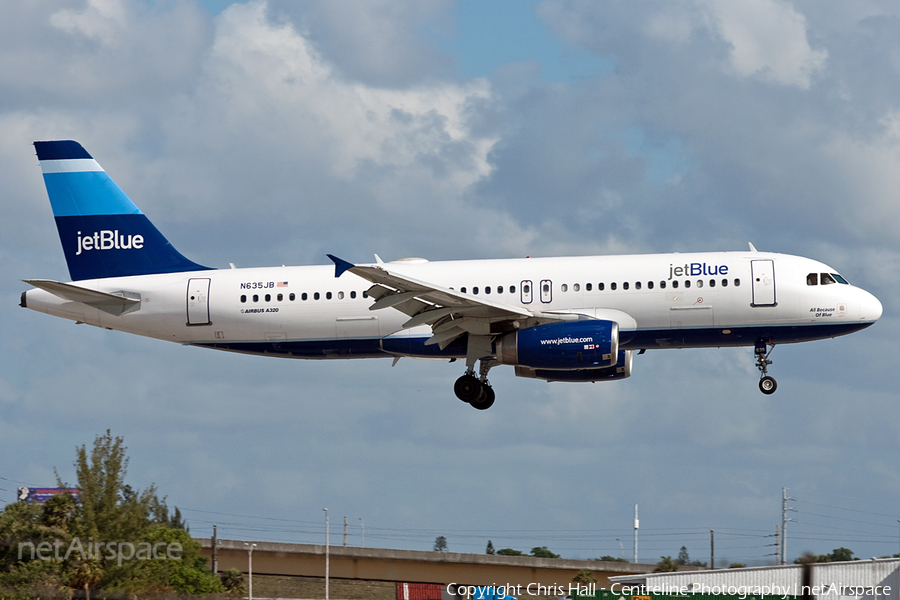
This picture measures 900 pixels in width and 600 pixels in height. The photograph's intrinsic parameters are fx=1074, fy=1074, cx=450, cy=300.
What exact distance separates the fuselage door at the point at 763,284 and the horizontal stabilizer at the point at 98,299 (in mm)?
21749

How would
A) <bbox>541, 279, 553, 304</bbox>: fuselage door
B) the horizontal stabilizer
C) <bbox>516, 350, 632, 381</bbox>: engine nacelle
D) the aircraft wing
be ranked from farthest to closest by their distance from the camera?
1. the horizontal stabilizer
2. <bbox>516, 350, 632, 381</bbox>: engine nacelle
3. <bbox>541, 279, 553, 304</bbox>: fuselage door
4. the aircraft wing

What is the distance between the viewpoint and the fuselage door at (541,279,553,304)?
118ft

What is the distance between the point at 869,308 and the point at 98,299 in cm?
2698

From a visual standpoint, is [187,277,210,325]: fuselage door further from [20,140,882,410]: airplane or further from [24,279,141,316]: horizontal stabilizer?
[24,279,141,316]: horizontal stabilizer

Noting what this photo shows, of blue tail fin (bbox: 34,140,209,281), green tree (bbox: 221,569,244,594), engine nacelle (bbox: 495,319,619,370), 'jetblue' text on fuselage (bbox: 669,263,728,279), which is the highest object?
blue tail fin (bbox: 34,140,209,281)

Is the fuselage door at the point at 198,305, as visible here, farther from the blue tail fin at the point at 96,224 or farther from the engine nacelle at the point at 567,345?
the engine nacelle at the point at 567,345

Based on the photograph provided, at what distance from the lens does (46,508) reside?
4409 centimetres

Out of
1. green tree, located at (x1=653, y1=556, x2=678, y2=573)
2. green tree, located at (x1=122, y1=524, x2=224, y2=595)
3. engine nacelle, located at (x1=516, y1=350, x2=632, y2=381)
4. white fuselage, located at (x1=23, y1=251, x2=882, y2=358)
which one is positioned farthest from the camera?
green tree, located at (x1=653, y1=556, x2=678, y2=573)

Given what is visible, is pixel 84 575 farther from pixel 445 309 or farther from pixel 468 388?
pixel 445 309

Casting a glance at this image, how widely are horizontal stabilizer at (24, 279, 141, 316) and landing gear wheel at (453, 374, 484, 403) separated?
39.7ft

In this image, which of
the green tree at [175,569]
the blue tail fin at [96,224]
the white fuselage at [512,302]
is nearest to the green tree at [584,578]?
the green tree at [175,569]

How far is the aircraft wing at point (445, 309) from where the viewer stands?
1296 inches

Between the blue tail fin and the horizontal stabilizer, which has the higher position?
the blue tail fin

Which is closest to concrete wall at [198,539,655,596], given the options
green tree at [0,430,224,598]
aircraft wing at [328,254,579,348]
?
green tree at [0,430,224,598]
